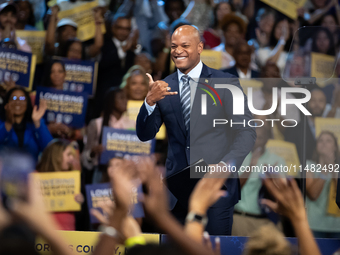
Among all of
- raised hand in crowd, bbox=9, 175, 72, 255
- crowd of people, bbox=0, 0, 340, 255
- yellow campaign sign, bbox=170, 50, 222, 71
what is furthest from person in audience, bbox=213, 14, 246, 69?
raised hand in crowd, bbox=9, 175, 72, 255

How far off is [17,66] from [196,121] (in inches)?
91.5

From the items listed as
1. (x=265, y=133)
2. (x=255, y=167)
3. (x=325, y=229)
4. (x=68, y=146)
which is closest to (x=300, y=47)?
(x=265, y=133)

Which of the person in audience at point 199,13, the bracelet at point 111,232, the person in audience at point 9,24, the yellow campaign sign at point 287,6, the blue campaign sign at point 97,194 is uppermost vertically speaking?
the yellow campaign sign at point 287,6

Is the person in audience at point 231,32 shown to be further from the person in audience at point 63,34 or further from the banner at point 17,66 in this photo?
the banner at point 17,66

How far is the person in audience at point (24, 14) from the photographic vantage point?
4527mm

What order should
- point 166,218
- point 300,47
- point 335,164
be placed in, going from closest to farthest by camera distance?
point 166,218
point 335,164
point 300,47

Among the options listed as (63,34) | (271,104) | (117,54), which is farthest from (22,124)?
(271,104)

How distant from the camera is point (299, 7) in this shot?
4.94 metres

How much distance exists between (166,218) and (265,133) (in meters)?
1.57

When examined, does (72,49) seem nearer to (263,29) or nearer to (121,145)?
(121,145)

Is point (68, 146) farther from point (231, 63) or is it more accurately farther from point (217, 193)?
point (217, 193)

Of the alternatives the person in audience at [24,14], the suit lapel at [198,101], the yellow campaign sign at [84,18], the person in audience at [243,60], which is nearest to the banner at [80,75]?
the yellow campaign sign at [84,18]

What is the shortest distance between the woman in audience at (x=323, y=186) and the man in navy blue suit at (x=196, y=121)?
45cm

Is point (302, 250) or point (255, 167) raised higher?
point (255, 167)
